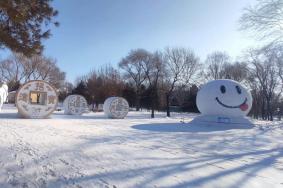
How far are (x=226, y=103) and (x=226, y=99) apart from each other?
28 cm

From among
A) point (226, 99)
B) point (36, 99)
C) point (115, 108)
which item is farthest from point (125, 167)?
point (115, 108)

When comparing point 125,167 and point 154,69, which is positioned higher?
point 154,69

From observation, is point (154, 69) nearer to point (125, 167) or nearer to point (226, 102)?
point (226, 102)

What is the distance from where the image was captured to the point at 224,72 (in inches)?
2201

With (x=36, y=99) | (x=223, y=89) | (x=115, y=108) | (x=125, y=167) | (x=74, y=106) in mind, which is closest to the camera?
(x=125, y=167)

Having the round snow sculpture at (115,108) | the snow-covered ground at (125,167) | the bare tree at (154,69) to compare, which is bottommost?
the snow-covered ground at (125,167)

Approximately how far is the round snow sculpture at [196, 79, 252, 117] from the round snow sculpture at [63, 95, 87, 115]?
14.8 meters

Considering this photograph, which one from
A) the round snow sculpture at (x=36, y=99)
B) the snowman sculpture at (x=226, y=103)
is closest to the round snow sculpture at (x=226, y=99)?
the snowman sculpture at (x=226, y=103)

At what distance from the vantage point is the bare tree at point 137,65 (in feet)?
185

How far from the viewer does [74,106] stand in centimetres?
3066

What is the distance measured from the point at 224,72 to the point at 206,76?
11.3 ft

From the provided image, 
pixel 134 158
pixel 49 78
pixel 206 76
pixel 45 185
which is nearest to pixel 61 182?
pixel 45 185

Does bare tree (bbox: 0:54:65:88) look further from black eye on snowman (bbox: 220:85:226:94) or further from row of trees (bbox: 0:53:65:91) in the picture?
black eye on snowman (bbox: 220:85:226:94)

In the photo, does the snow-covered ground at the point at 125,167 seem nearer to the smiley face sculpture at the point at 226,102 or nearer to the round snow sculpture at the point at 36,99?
the smiley face sculpture at the point at 226,102
